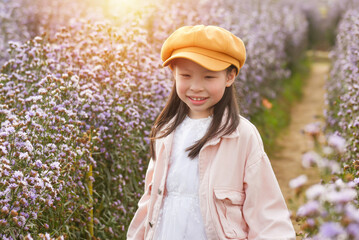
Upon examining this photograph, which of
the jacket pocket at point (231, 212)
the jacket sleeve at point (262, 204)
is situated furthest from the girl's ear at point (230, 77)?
the jacket pocket at point (231, 212)

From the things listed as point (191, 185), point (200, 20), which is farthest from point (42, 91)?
point (200, 20)

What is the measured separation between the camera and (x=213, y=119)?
240cm

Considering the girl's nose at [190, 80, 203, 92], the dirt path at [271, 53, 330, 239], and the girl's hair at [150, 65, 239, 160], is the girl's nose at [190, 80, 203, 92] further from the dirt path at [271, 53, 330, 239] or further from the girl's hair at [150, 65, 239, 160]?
the dirt path at [271, 53, 330, 239]

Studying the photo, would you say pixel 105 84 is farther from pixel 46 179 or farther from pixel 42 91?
pixel 46 179

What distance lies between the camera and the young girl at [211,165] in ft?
7.23

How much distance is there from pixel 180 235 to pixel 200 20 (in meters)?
4.41

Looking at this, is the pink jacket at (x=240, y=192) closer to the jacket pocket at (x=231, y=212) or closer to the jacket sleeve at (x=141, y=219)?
the jacket pocket at (x=231, y=212)

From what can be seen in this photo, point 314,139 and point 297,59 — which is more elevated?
point 297,59

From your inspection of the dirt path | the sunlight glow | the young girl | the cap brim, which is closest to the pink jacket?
the young girl

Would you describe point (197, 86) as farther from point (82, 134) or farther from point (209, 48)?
point (82, 134)

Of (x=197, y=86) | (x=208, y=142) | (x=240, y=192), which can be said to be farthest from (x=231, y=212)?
(x=197, y=86)

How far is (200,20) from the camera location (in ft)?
20.6

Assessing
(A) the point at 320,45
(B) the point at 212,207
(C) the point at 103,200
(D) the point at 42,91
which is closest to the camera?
(B) the point at 212,207

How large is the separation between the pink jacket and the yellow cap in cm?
33
